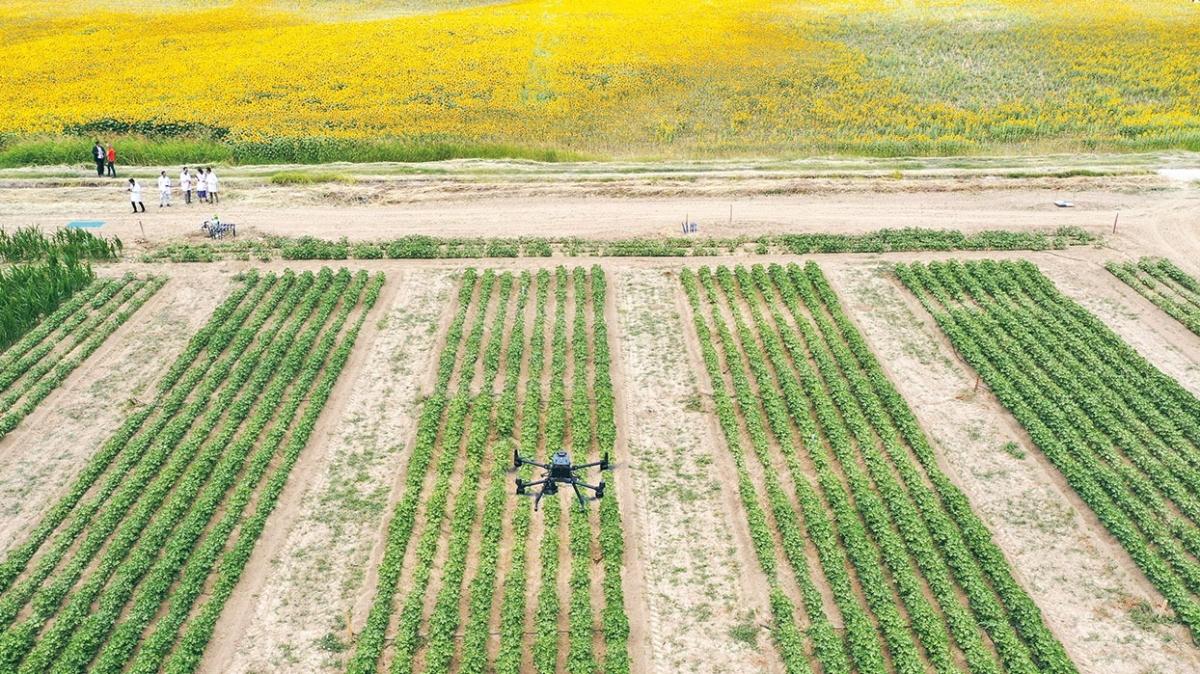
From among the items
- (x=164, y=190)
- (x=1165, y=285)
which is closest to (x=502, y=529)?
(x=1165, y=285)

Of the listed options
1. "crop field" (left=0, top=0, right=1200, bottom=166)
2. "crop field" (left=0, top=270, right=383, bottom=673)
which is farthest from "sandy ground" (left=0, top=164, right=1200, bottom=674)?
"crop field" (left=0, top=0, right=1200, bottom=166)

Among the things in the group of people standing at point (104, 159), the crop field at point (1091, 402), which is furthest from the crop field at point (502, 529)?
the group of people standing at point (104, 159)

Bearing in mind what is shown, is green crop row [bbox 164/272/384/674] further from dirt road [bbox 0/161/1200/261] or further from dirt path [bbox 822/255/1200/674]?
dirt path [bbox 822/255/1200/674]

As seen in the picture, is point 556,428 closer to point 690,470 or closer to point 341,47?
point 690,470

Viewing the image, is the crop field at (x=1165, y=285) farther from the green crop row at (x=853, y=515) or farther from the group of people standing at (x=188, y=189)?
the group of people standing at (x=188, y=189)

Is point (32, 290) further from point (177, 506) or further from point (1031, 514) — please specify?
point (1031, 514)

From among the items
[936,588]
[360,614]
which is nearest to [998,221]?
[936,588]
